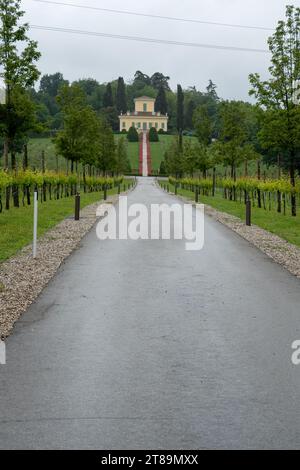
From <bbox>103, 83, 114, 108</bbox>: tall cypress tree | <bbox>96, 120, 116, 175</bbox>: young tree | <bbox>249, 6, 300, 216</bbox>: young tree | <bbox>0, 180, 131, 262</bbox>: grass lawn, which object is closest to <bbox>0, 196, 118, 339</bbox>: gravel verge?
<bbox>0, 180, 131, 262</bbox>: grass lawn

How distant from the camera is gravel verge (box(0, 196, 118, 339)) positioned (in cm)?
837

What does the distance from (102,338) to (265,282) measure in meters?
4.53

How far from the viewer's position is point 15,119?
3089 centimetres

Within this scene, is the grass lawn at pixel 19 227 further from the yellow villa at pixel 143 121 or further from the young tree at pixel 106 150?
the yellow villa at pixel 143 121

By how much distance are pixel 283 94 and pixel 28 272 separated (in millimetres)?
20980

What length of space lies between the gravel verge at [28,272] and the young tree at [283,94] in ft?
44.1

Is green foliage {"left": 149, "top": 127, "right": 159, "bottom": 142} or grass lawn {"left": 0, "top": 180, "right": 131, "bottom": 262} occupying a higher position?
green foliage {"left": 149, "top": 127, "right": 159, "bottom": 142}

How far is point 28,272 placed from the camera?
1134 cm

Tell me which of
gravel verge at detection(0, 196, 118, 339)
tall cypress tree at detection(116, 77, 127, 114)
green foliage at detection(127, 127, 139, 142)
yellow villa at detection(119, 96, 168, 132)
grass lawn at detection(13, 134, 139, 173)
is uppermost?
tall cypress tree at detection(116, 77, 127, 114)

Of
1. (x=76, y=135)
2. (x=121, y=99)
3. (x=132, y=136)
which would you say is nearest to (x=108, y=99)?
(x=121, y=99)

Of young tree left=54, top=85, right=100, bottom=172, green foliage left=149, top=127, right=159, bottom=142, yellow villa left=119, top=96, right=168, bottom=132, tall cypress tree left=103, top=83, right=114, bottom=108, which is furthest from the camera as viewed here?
tall cypress tree left=103, top=83, right=114, bottom=108

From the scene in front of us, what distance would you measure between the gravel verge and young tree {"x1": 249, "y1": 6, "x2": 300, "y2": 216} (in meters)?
13.4

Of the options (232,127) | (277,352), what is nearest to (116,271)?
(277,352)

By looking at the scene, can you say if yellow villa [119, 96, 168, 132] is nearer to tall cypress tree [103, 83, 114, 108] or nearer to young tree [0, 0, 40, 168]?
tall cypress tree [103, 83, 114, 108]
